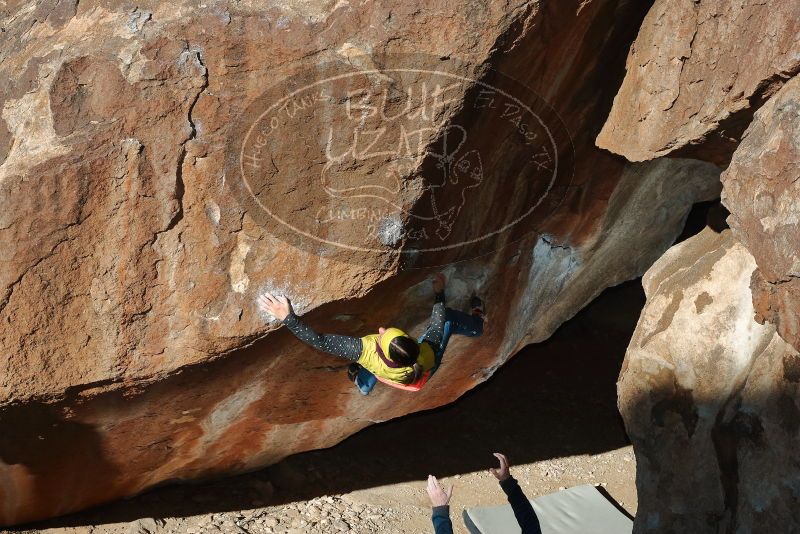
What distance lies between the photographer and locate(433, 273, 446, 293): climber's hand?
159 inches

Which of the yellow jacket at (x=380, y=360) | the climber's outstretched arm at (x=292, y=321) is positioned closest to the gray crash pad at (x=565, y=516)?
the yellow jacket at (x=380, y=360)

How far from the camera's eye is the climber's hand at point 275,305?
361 centimetres

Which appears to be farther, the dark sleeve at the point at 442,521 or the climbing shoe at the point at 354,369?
the climbing shoe at the point at 354,369

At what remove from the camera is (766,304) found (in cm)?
325

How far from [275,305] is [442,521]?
1.15m

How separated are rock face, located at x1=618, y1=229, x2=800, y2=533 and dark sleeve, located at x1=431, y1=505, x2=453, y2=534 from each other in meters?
0.92

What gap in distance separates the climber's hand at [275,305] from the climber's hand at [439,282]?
0.78m

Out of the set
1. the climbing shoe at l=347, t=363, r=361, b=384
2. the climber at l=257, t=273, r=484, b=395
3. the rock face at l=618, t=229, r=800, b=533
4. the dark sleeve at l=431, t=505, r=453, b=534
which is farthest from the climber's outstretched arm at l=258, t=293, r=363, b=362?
the rock face at l=618, t=229, r=800, b=533

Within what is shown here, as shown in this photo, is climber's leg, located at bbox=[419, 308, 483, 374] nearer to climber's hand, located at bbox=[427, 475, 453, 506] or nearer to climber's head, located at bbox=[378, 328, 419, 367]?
climber's head, located at bbox=[378, 328, 419, 367]

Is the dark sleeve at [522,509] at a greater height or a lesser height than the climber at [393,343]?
lesser

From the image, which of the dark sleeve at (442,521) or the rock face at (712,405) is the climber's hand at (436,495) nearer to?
the dark sleeve at (442,521)

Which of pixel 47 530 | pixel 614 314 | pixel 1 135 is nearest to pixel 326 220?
pixel 1 135

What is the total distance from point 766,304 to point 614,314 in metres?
3.42

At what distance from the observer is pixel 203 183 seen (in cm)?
348
